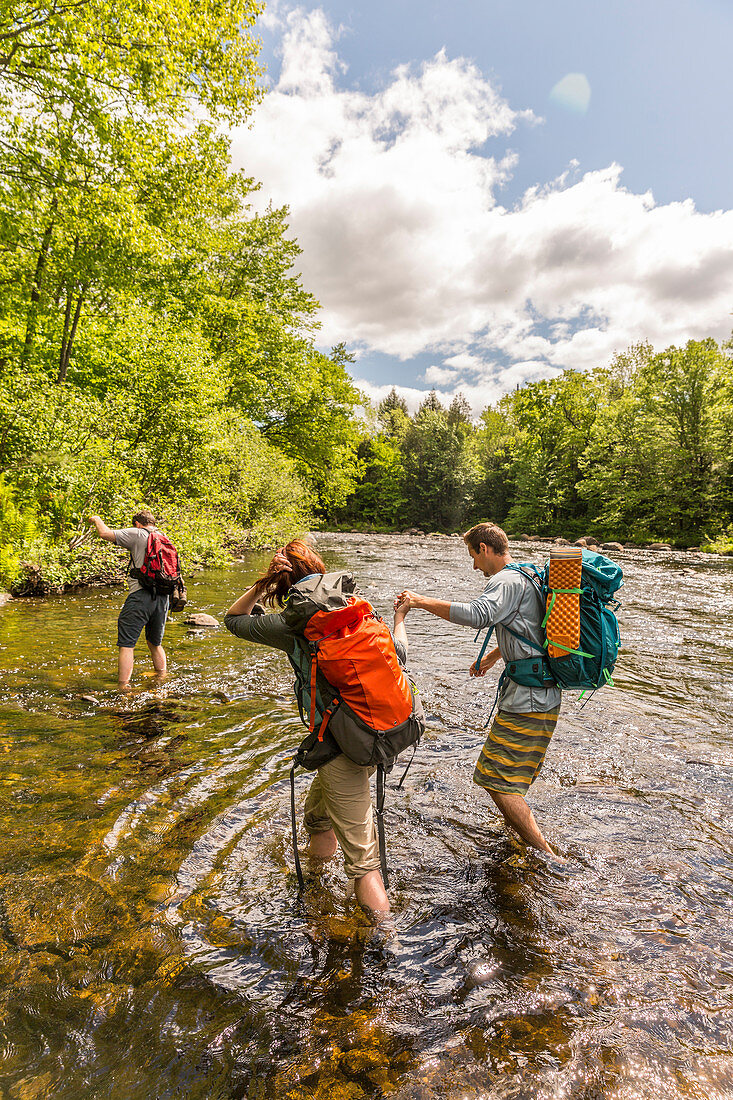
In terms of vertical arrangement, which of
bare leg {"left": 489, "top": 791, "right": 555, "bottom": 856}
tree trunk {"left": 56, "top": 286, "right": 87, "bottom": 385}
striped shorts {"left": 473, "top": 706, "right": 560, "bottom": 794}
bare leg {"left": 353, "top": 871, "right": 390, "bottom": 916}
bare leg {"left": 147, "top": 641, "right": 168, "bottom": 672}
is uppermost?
tree trunk {"left": 56, "top": 286, "right": 87, "bottom": 385}

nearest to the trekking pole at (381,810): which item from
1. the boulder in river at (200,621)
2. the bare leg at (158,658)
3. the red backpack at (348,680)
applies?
the red backpack at (348,680)

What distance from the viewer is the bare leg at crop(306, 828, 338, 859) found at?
12.9 ft

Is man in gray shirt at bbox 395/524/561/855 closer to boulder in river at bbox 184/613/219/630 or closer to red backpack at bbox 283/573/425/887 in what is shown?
red backpack at bbox 283/573/425/887

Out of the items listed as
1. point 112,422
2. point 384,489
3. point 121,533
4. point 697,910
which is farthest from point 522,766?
point 384,489

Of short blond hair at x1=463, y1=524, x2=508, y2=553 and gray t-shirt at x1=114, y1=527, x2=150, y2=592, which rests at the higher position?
short blond hair at x1=463, y1=524, x2=508, y2=553

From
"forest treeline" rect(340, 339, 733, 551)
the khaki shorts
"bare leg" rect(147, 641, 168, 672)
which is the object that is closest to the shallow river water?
the khaki shorts

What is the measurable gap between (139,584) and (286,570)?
5070 millimetres

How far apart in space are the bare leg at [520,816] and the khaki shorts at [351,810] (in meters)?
1.26

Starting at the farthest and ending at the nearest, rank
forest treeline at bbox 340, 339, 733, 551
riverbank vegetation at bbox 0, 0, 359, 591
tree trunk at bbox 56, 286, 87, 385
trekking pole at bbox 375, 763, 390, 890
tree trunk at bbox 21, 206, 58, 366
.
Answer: forest treeline at bbox 340, 339, 733, 551 → tree trunk at bbox 56, 286, 87, 385 → tree trunk at bbox 21, 206, 58, 366 → riverbank vegetation at bbox 0, 0, 359, 591 → trekking pole at bbox 375, 763, 390, 890

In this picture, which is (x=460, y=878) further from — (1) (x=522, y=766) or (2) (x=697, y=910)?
(2) (x=697, y=910)

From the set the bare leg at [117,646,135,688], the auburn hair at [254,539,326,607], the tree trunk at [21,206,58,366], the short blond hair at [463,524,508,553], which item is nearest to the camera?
the auburn hair at [254,539,326,607]

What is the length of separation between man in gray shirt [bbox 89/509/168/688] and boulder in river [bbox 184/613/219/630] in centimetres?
318

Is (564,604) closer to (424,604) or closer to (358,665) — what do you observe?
(424,604)

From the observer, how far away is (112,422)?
40.9 ft
